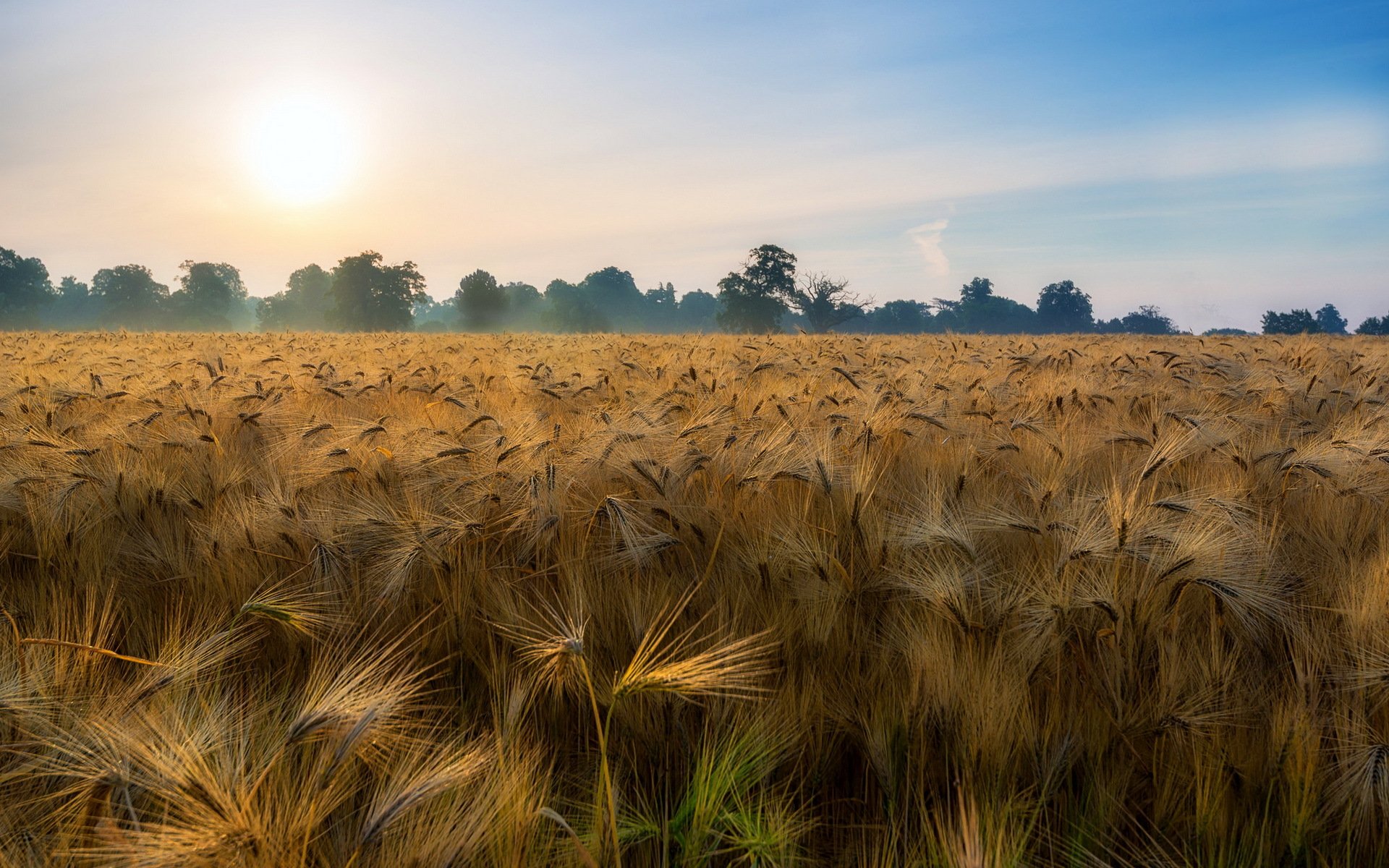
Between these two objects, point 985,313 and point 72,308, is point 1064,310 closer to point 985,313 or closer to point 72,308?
point 985,313

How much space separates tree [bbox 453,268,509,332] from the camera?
82875 millimetres

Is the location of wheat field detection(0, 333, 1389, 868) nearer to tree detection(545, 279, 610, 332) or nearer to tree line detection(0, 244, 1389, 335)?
tree line detection(0, 244, 1389, 335)

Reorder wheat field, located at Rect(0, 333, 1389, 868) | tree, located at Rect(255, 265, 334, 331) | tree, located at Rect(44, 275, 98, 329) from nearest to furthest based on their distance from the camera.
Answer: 1. wheat field, located at Rect(0, 333, 1389, 868)
2. tree, located at Rect(255, 265, 334, 331)
3. tree, located at Rect(44, 275, 98, 329)

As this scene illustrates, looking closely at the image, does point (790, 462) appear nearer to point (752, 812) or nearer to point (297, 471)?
point (752, 812)

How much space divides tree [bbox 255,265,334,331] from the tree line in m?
0.15

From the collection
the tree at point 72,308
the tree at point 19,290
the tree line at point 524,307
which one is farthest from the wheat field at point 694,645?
the tree at point 72,308

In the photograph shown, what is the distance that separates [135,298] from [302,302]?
66.1ft

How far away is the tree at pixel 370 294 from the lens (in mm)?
72750

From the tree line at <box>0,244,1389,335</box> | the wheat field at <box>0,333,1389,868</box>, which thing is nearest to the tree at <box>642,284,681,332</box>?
the tree line at <box>0,244,1389,335</box>

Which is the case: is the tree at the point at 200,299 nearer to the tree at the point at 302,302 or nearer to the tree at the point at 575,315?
the tree at the point at 302,302

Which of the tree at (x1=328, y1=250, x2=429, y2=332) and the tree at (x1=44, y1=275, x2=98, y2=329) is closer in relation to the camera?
the tree at (x1=328, y1=250, x2=429, y2=332)

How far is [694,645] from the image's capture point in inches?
75.1

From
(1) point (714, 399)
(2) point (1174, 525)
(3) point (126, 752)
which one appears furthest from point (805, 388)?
(3) point (126, 752)

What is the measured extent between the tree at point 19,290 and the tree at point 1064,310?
414ft
